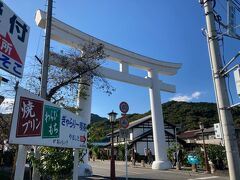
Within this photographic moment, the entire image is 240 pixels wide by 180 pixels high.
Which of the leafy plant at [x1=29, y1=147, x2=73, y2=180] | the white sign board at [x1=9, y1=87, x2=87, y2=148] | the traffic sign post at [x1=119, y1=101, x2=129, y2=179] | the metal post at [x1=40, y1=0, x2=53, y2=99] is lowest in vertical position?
the leafy plant at [x1=29, y1=147, x2=73, y2=180]

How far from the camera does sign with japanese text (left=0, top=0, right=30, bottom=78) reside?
3.53 meters

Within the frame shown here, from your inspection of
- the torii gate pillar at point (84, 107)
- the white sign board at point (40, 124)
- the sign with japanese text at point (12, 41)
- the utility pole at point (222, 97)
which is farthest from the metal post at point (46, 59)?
the torii gate pillar at point (84, 107)

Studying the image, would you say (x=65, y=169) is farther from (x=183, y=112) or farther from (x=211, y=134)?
(x=183, y=112)

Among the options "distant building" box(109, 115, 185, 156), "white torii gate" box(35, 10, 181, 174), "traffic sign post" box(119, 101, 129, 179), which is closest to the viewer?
"traffic sign post" box(119, 101, 129, 179)

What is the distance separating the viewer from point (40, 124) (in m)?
4.77

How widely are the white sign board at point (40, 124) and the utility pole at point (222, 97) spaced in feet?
11.9

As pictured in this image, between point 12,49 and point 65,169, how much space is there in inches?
162

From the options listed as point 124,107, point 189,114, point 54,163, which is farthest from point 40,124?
point 189,114

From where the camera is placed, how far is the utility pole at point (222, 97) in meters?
6.49

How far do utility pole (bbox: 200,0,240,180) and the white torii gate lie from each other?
8554mm

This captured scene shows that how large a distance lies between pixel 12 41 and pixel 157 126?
16.8 meters

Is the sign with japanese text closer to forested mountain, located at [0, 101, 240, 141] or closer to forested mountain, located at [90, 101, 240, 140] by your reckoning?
forested mountain, located at [0, 101, 240, 141]

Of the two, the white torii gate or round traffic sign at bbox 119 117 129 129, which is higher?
the white torii gate

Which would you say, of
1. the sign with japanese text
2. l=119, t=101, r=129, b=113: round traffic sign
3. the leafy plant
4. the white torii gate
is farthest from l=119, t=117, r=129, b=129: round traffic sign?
the sign with japanese text
